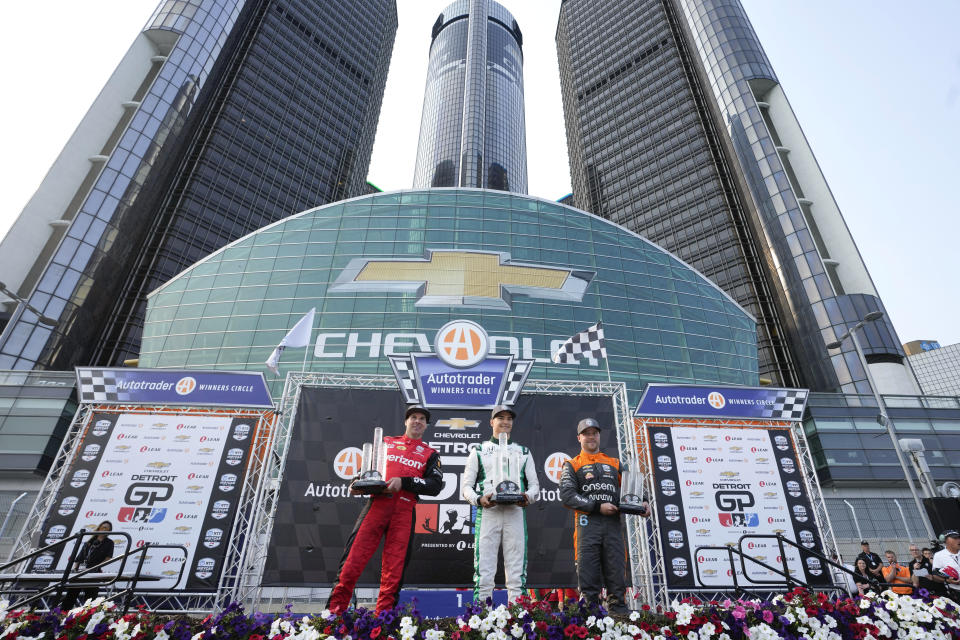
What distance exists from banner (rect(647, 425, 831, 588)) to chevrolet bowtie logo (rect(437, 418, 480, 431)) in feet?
12.2

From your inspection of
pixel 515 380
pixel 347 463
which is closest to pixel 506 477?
pixel 347 463

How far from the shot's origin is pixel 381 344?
2197 cm

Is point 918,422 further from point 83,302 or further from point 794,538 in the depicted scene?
point 83,302

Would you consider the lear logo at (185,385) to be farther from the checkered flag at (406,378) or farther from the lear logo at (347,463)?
the checkered flag at (406,378)

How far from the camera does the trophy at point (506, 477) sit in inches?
203

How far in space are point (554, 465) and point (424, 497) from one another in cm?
252

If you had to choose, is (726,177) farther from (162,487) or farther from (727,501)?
(162,487)

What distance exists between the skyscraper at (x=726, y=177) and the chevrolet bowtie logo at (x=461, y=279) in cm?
3152

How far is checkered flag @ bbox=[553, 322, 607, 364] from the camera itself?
39.3 feet

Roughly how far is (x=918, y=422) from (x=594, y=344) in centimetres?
3271

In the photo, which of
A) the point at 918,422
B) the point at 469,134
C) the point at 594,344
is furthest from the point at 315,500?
the point at 469,134

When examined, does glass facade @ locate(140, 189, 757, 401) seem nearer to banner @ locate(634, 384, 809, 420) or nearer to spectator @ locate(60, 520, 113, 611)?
banner @ locate(634, 384, 809, 420)

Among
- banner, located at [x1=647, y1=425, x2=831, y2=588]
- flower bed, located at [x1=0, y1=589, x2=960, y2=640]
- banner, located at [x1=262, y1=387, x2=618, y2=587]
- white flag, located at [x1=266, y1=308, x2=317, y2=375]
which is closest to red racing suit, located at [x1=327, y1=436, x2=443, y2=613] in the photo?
flower bed, located at [x1=0, y1=589, x2=960, y2=640]

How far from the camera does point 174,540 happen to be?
27.6ft
